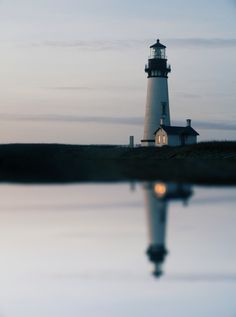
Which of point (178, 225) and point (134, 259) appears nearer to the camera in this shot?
point (134, 259)

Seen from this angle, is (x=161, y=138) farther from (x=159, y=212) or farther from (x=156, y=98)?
(x=159, y=212)

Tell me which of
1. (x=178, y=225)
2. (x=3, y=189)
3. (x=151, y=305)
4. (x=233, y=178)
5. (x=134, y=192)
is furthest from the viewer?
(x=233, y=178)

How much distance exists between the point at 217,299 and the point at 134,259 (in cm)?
154

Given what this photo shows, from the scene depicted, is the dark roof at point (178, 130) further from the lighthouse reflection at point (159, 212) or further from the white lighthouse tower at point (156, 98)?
the lighthouse reflection at point (159, 212)

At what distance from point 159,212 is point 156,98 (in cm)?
2379

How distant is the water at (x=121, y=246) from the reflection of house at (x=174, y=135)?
20475 millimetres

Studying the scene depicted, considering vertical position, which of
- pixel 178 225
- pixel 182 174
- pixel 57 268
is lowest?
pixel 57 268

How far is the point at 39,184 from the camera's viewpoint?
1421 centimetres

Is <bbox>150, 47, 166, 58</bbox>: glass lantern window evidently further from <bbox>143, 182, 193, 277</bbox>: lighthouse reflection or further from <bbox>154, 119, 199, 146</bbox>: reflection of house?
<bbox>143, 182, 193, 277</bbox>: lighthouse reflection

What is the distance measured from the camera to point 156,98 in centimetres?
3453

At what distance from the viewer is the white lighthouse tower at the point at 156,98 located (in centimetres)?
3456

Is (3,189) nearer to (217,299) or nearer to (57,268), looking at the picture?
(57,268)

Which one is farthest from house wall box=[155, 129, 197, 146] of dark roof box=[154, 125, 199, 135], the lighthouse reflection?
the lighthouse reflection

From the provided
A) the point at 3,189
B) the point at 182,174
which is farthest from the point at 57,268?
the point at 182,174
